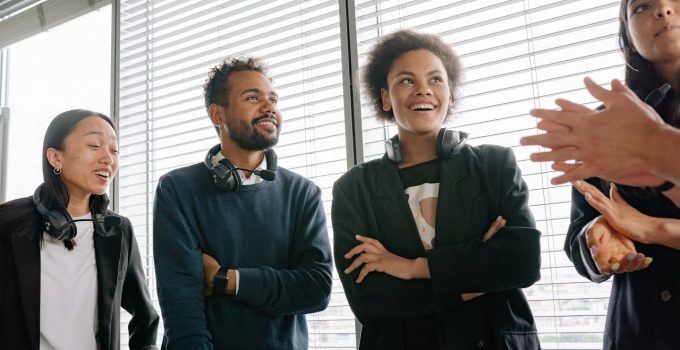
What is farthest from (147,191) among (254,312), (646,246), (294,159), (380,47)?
(646,246)

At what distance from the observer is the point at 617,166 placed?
0.87m

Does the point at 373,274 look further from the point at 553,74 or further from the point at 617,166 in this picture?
the point at 553,74

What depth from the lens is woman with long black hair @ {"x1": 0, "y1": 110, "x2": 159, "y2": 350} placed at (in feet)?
6.60

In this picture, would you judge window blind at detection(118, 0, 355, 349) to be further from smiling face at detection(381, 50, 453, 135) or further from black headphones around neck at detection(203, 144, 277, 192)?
smiling face at detection(381, 50, 453, 135)

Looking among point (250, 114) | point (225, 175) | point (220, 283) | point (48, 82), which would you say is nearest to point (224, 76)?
point (250, 114)

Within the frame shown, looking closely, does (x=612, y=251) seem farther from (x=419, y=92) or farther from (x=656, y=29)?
(x=419, y=92)

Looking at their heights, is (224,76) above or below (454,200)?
above

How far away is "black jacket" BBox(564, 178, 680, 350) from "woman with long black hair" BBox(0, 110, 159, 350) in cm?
170

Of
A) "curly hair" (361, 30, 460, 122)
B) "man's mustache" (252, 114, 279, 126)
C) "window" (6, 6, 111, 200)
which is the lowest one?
"man's mustache" (252, 114, 279, 126)

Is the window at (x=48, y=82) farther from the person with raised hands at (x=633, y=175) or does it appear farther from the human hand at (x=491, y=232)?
the person with raised hands at (x=633, y=175)

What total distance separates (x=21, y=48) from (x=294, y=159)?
3022 mm

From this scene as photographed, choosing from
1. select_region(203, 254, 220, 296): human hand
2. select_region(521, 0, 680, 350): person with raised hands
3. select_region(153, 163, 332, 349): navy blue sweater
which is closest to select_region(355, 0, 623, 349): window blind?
select_region(521, 0, 680, 350): person with raised hands

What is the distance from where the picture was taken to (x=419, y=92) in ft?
5.66

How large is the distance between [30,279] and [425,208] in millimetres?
1489
